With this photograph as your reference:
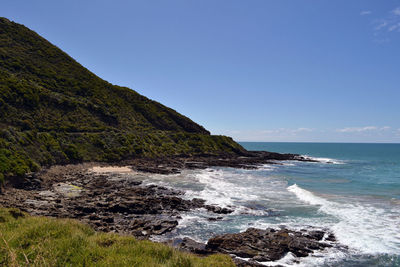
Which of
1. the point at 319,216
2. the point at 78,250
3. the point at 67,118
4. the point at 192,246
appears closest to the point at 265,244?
the point at 192,246

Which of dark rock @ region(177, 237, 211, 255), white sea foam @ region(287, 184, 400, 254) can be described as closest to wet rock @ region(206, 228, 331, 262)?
dark rock @ region(177, 237, 211, 255)

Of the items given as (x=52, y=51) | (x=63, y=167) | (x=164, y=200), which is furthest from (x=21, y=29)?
(x=164, y=200)

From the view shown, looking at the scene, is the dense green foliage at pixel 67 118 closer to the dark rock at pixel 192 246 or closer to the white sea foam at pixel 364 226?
the dark rock at pixel 192 246

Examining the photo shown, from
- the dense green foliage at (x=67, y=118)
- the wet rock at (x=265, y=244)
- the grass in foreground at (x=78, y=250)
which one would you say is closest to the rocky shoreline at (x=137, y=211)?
the wet rock at (x=265, y=244)

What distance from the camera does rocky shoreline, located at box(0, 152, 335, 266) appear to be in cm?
1266

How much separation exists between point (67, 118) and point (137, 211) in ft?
131

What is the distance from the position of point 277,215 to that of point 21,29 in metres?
96.4

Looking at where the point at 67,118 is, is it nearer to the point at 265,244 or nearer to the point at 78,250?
the point at 265,244

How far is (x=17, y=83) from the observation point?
46.7 m

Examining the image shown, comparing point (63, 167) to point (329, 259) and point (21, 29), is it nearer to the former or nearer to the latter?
point (329, 259)

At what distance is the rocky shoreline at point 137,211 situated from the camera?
12.7m

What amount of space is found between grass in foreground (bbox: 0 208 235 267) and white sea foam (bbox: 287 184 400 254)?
34.3 ft

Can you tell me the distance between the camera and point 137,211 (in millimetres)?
18672

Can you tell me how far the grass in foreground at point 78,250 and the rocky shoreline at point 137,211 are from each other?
Answer: 4935 millimetres
